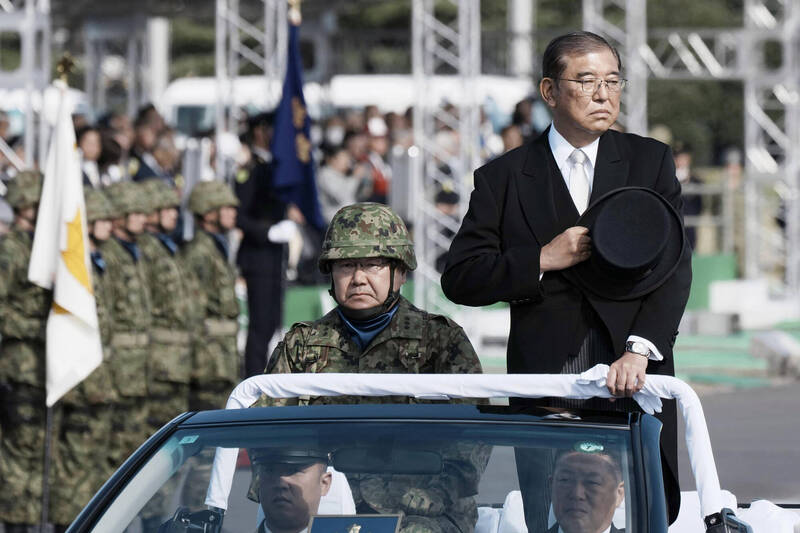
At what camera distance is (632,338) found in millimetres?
4586

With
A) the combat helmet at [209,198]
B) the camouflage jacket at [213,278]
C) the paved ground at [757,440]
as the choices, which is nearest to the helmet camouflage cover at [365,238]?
the paved ground at [757,440]

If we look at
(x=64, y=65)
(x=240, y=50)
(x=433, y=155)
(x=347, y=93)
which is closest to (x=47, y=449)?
(x=64, y=65)

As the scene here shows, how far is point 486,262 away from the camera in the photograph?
480cm

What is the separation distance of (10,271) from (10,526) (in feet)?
4.35

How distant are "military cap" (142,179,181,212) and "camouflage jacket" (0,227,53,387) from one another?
1.66 metres

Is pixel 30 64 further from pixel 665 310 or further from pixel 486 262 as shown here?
pixel 665 310

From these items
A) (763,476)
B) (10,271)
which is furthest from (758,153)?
(10,271)

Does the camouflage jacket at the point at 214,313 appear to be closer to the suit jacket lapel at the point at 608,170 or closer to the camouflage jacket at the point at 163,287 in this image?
the camouflage jacket at the point at 163,287

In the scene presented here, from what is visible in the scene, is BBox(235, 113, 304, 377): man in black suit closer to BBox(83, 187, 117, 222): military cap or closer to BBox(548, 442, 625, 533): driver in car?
BBox(83, 187, 117, 222): military cap

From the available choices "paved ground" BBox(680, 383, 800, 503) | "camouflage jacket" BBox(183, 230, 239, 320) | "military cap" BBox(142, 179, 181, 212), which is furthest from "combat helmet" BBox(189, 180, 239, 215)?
"paved ground" BBox(680, 383, 800, 503)

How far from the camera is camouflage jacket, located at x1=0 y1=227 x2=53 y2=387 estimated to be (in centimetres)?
929

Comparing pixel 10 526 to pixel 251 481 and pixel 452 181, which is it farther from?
pixel 452 181

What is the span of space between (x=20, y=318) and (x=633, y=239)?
541 centimetres

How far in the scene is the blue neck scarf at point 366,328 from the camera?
17.0 ft
